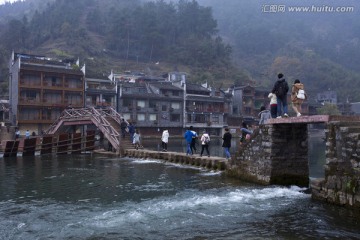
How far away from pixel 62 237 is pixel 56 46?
9216 cm

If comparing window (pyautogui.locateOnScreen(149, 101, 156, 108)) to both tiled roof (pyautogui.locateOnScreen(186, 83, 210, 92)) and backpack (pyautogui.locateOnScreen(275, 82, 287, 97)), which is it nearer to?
tiled roof (pyautogui.locateOnScreen(186, 83, 210, 92))

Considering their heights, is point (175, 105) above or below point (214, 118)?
above

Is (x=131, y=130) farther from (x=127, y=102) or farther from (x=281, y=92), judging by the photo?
(x=127, y=102)

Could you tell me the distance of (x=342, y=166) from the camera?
10586mm

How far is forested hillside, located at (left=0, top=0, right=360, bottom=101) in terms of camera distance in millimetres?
91500

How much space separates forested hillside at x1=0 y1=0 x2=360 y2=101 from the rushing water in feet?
210

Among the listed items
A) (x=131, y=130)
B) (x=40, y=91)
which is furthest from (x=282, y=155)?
(x=40, y=91)

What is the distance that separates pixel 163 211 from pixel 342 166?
5416 mm

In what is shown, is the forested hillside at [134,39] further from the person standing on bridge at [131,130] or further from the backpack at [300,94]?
the backpack at [300,94]

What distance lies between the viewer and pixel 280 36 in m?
136

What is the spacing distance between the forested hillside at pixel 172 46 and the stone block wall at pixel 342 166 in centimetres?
6946

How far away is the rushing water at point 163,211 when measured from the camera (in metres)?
8.58

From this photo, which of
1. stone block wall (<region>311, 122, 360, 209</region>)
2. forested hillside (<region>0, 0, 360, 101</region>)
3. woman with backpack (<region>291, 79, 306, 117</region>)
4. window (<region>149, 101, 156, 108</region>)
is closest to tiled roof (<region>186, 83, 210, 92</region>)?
window (<region>149, 101, 156, 108</region>)

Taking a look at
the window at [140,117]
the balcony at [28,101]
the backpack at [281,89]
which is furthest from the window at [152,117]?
the backpack at [281,89]
